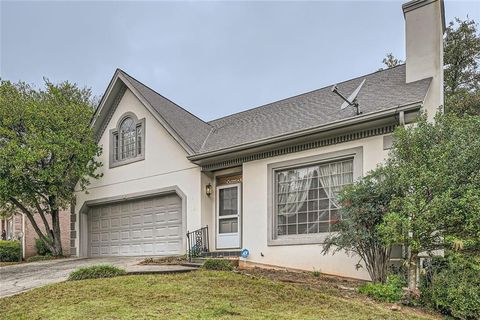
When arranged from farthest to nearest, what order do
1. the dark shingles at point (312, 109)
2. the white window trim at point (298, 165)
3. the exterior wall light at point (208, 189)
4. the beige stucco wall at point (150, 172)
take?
the beige stucco wall at point (150, 172) < the exterior wall light at point (208, 189) < the dark shingles at point (312, 109) < the white window trim at point (298, 165)

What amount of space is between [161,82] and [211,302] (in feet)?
106

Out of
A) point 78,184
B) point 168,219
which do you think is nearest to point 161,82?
point 78,184

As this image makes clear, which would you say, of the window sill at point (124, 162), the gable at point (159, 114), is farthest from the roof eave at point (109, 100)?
the window sill at point (124, 162)

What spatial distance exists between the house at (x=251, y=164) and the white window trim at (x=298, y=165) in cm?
3

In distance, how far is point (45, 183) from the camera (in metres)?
13.6

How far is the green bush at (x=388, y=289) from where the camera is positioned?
673cm

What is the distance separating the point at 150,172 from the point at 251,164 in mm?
3801

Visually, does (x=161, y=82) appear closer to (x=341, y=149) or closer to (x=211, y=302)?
(x=341, y=149)

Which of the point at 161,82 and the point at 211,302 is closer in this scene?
the point at 211,302

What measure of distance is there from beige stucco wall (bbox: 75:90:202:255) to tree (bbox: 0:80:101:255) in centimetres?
46

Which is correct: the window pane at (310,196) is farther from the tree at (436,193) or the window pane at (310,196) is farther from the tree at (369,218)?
the tree at (436,193)

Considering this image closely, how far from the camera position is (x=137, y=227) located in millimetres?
13555

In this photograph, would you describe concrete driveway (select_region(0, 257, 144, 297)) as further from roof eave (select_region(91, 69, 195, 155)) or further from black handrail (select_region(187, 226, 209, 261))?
roof eave (select_region(91, 69, 195, 155))

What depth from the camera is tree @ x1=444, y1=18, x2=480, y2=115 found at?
19406 mm
